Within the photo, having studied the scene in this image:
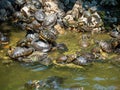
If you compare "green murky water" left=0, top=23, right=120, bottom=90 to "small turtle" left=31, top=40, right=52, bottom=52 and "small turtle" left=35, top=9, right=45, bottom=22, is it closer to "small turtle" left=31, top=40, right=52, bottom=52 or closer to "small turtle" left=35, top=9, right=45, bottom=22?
"small turtle" left=31, top=40, right=52, bottom=52

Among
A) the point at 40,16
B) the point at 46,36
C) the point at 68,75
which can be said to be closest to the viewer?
the point at 68,75

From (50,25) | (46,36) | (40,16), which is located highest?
(40,16)

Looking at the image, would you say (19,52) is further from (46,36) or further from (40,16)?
(40,16)

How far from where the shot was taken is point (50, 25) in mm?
17922

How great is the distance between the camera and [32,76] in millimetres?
13273

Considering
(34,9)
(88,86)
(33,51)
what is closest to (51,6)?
(34,9)

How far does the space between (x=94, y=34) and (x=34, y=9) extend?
4.58 meters

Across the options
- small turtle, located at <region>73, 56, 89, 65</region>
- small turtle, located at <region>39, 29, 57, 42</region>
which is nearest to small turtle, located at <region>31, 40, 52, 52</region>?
small turtle, located at <region>39, 29, 57, 42</region>

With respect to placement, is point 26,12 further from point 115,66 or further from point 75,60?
point 115,66

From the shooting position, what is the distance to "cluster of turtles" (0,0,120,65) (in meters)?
14.6

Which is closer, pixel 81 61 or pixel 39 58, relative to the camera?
pixel 81 61

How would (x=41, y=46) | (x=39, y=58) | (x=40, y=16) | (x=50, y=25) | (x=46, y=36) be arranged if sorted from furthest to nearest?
(x=40, y=16) → (x=50, y=25) → (x=46, y=36) → (x=41, y=46) → (x=39, y=58)

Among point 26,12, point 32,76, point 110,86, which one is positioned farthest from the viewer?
point 26,12

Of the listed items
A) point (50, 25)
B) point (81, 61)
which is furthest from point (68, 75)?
point (50, 25)
